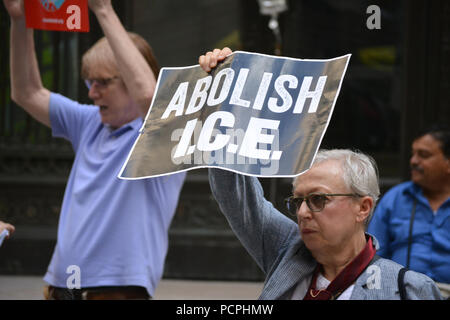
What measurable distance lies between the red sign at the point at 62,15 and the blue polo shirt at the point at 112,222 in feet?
1.77

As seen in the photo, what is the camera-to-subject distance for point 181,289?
707 centimetres

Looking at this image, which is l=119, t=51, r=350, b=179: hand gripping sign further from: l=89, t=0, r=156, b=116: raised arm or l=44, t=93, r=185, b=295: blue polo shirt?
l=44, t=93, r=185, b=295: blue polo shirt

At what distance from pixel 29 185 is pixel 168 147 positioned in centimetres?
560

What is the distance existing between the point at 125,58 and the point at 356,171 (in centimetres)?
108

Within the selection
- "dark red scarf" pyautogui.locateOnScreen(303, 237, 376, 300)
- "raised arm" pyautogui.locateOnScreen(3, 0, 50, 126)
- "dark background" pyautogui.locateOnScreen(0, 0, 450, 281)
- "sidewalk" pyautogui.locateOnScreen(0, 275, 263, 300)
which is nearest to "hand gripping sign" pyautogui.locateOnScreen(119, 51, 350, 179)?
"dark red scarf" pyautogui.locateOnScreen(303, 237, 376, 300)

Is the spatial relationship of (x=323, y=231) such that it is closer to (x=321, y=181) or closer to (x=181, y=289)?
(x=321, y=181)

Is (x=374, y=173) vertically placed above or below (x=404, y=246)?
above

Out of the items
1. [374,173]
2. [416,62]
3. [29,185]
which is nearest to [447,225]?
[374,173]

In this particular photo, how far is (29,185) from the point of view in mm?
7742

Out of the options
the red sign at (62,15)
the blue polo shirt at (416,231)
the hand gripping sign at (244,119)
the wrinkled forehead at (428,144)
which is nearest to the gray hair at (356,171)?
the hand gripping sign at (244,119)

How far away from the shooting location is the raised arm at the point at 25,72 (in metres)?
3.35

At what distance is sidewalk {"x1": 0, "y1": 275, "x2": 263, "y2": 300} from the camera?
6645 millimetres

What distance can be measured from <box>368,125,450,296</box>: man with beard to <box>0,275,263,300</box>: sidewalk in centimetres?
211

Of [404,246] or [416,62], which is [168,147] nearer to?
[404,246]
